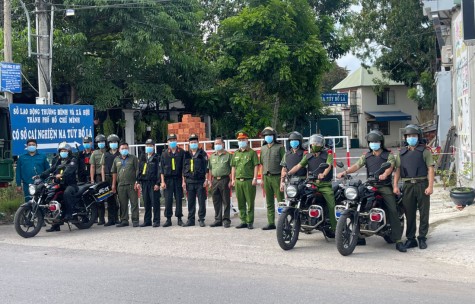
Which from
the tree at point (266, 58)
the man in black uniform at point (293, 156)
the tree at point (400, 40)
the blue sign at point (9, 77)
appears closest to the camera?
the man in black uniform at point (293, 156)

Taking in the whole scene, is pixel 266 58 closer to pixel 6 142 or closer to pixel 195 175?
pixel 6 142

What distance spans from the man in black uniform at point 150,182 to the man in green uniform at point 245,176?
1.71 metres

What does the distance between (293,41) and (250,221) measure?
59.8 ft

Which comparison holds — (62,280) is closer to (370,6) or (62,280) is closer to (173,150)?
(173,150)

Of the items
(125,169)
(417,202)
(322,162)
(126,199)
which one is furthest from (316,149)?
(126,199)

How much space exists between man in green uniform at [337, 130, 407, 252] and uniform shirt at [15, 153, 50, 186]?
7.05 meters

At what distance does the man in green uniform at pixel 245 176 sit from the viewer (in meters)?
12.7

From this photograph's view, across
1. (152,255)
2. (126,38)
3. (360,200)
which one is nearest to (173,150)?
(152,255)

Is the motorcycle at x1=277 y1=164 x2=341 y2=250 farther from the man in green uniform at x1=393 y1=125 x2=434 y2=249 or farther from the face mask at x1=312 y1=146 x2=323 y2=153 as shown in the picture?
the man in green uniform at x1=393 y1=125 x2=434 y2=249

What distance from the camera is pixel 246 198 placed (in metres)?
12.7

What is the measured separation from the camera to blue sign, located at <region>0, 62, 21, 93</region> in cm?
1794

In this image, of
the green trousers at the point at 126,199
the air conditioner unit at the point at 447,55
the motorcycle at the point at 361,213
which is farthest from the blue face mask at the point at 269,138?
the air conditioner unit at the point at 447,55

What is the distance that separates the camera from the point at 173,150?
43.9ft

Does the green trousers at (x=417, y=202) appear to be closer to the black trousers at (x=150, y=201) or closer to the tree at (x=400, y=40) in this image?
the black trousers at (x=150, y=201)
